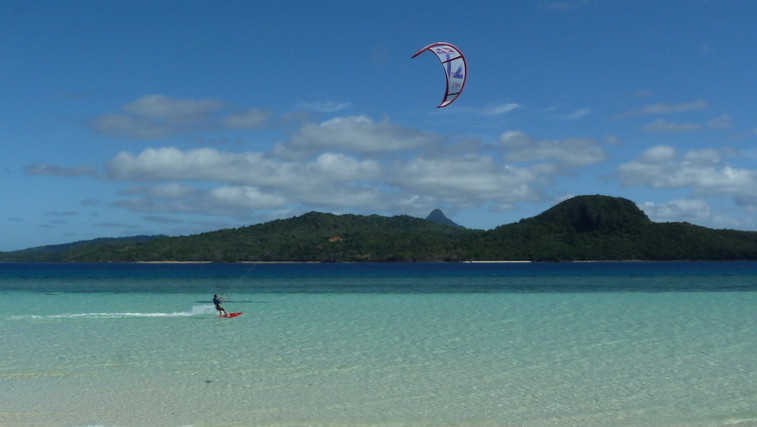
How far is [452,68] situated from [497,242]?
11255 centimetres

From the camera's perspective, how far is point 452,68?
63.0 ft

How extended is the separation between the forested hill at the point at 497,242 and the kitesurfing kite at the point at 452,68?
3758 inches

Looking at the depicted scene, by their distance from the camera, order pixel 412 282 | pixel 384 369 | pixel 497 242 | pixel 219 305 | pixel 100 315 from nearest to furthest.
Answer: pixel 384 369 < pixel 219 305 < pixel 100 315 < pixel 412 282 < pixel 497 242

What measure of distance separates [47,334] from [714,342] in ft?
61.2

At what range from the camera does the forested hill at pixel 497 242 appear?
11562 centimetres

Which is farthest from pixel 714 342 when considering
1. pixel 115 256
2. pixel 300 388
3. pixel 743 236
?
pixel 115 256

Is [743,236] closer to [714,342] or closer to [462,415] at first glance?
[714,342]

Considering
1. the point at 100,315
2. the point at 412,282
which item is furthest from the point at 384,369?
the point at 412,282

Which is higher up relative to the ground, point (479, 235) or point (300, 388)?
point (479, 235)

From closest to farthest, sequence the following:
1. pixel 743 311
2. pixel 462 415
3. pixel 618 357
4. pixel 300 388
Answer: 1. pixel 462 415
2. pixel 300 388
3. pixel 618 357
4. pixel 743 311

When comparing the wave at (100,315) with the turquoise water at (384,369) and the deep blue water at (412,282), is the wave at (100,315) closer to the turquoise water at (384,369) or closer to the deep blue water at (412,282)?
the turquoise water at (384,369)

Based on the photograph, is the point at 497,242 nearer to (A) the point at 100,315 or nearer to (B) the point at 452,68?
(A) the point at 100,315

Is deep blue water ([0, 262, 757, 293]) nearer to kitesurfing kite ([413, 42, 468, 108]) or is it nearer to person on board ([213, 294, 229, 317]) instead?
person on board ([213, 294, 229, 317])

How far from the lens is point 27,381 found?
12492mm
